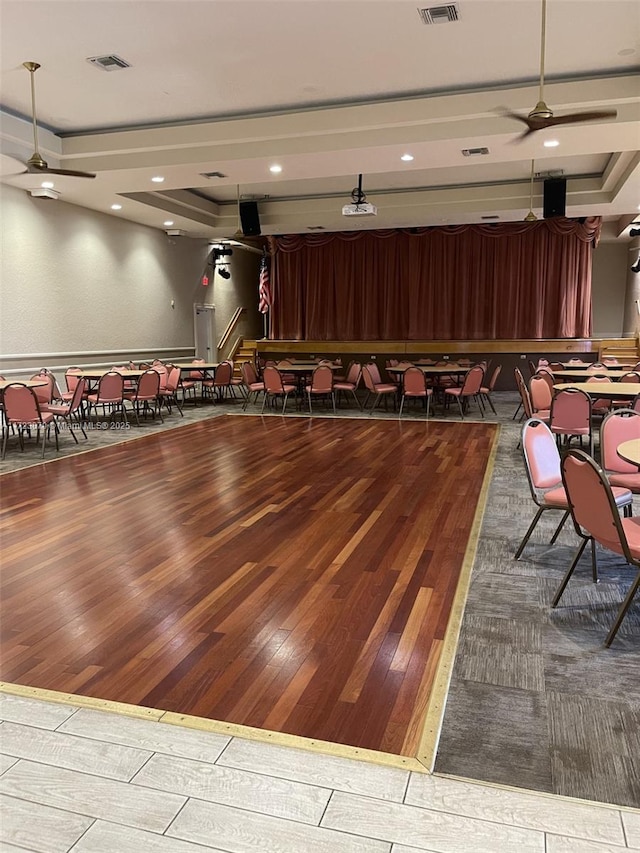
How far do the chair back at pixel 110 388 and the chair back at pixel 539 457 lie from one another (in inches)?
250

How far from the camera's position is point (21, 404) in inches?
270

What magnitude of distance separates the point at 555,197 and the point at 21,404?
864 cm

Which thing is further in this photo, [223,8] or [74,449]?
[74,449]

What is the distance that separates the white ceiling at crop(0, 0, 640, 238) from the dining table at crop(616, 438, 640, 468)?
3.90m

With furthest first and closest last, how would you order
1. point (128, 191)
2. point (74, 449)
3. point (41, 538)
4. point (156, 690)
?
point (128, 191) → point (74, 449) → point (41, 538) → point (156, 690)

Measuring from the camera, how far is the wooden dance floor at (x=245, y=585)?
246 centimetres

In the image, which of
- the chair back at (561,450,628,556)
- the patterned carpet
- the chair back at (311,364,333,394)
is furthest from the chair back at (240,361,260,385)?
the chair back at (561,450,628,556)

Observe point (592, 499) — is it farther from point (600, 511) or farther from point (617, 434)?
point (617, 434)

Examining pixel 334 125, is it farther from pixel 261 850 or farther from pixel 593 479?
pixel 261 850

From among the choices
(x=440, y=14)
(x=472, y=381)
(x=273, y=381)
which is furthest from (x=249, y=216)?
(x=440, y=14)

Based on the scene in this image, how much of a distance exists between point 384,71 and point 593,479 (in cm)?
532

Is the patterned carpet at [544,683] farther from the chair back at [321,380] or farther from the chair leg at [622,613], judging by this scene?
the chair back at [321,380]

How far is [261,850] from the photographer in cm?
171

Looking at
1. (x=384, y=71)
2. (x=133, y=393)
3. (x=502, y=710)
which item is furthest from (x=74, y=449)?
(x=502, y=710)
